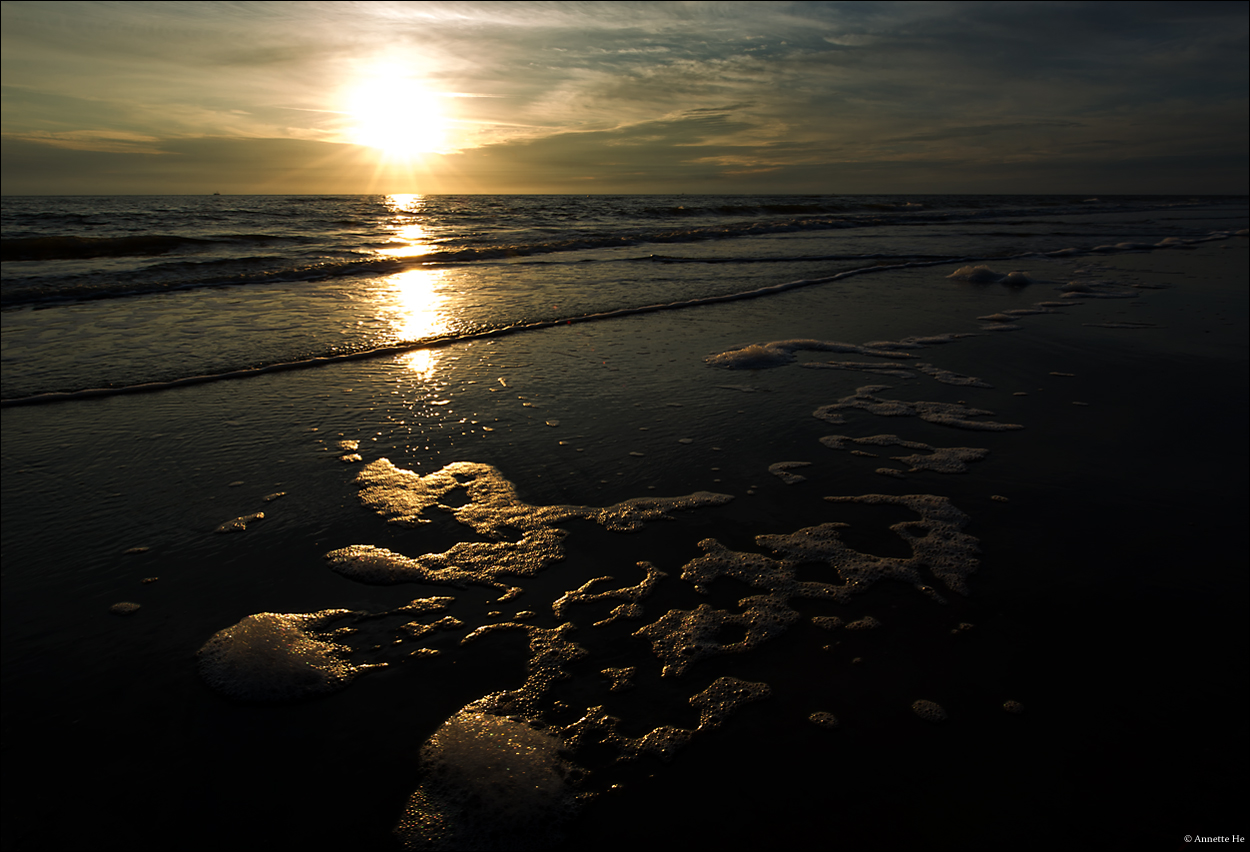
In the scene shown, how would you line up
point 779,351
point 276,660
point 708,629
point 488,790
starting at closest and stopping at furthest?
point 488,790
point 276,660
point 708,629
point 779,351

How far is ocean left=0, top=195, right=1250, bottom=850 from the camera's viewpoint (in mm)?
1943

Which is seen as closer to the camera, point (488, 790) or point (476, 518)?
point (488, 790)

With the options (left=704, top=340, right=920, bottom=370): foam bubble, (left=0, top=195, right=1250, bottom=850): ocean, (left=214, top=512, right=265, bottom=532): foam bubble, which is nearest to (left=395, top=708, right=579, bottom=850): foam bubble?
(left=0, top=195, right=1250, bottom=850): ocean

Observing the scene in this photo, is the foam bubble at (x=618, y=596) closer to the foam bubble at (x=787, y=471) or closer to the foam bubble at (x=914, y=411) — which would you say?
the foam bubble at (x=787, y=471)

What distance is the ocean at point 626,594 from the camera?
1.94m

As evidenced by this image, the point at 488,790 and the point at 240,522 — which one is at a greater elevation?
the point at 240,522

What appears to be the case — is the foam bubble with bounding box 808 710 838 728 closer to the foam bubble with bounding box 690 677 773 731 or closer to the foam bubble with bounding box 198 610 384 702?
the foam bubble with bounding box 690 677 773 731

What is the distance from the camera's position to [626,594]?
2.93m

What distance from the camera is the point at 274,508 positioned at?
3674 mm

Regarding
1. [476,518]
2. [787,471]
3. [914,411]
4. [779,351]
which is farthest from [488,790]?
[779,351]

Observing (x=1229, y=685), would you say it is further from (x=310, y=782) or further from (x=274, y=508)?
(x=274, y=508)

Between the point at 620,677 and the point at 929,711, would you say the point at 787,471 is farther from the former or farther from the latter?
the point at 620,677

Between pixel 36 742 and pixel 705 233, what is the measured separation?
23.2 m

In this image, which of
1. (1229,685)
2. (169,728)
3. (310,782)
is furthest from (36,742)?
(1229,685)
